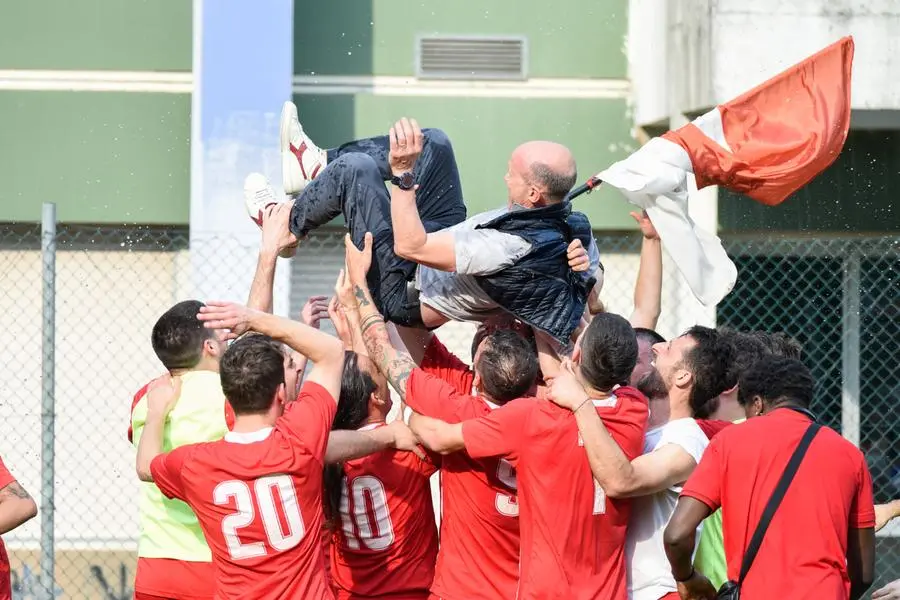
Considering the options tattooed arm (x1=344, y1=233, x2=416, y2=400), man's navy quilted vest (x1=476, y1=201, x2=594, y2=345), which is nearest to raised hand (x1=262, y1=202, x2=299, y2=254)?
tattooed arm (x1=344, y1=233, x2=416, y2=400)

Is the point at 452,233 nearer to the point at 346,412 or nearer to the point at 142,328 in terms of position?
the point at 346,412

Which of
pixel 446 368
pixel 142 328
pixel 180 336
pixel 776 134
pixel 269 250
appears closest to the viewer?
pixel 180 336

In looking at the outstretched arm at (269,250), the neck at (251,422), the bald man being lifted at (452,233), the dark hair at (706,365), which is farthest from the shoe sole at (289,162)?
the dark hair at (706,365)

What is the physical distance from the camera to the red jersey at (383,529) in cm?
488

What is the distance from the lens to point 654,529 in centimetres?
471

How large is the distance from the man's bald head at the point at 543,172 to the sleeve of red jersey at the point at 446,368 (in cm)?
89

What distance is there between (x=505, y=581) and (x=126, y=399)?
16.3 ft

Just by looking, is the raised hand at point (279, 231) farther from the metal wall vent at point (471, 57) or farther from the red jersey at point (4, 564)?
the metal wall vent at point (471, 57)

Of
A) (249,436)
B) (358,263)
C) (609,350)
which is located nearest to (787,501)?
(609,350)

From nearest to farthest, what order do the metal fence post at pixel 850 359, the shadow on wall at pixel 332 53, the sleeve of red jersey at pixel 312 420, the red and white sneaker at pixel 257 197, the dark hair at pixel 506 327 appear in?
1. the sleeve of red jersey at pixel 312 420
2. the dark hair at pixel 506 327
3. the red and white sneaker at pixel 257 197
4. the metal fence post at pixel 850 359
5. the shadow on wall at pixel 332 53

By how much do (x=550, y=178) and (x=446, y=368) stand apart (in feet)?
3.47

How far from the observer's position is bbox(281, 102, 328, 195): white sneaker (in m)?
6.01

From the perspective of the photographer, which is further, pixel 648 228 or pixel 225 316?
pixel 648 228

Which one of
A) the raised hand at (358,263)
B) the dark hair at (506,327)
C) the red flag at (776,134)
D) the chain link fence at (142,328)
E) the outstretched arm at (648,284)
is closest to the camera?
the raised hand at (358,263)
